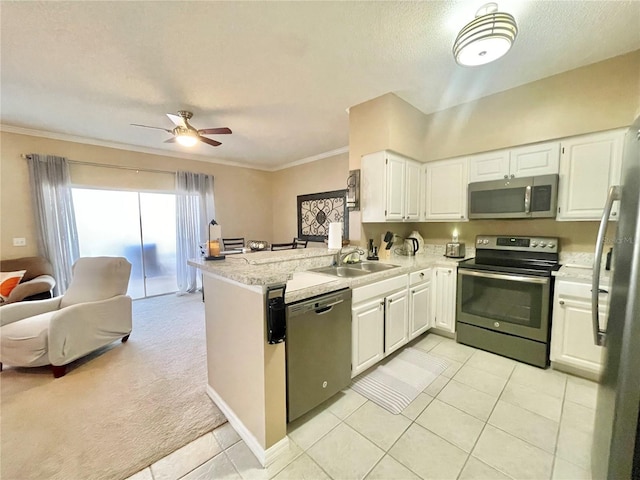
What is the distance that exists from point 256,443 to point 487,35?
2893 mm

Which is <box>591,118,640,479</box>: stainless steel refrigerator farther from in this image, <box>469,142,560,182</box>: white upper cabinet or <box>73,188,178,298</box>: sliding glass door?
<box>73,188,178,298</box>: sliding glass door

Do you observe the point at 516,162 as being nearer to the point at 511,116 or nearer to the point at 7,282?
the point at 511,116

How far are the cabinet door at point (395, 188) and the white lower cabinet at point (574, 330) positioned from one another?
1.56 meters

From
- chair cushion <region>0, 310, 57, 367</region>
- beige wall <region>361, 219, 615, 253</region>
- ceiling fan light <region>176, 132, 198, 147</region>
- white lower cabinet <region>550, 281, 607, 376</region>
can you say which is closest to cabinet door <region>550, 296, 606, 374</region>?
white lower cabinet <region>550, 281, 607, 376</region>

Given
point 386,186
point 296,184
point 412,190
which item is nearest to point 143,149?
point 296,184

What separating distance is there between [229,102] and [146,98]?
88 cm

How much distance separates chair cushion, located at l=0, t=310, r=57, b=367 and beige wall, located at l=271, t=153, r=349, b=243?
4.35 metres

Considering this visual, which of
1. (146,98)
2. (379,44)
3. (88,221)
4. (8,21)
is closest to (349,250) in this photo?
(379,44)

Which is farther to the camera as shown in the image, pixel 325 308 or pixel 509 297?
pixel 509 297

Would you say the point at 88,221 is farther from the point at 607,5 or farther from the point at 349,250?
the point at 607,5

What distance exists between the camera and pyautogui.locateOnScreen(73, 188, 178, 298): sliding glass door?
4188mm

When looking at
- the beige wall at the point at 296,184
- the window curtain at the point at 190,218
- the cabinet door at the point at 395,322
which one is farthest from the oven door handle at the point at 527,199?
the window curtain at the point at 190,218

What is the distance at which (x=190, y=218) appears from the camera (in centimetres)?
505

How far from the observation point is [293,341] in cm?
157
